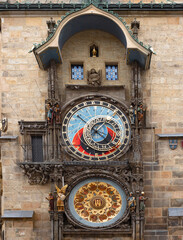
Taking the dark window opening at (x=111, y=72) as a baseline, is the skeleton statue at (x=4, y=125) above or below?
below

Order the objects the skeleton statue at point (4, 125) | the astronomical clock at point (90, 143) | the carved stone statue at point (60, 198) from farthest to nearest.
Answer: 1. the skeleton statue at point (4, 125)
2. the astronomical clock at point (90, 143)
3. the carved stone statue at point (60, 198)

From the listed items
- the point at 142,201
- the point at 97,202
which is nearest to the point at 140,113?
the point at 142,201

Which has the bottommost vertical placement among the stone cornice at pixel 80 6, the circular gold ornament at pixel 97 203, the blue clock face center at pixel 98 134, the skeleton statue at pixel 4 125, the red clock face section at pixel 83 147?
the circular gold ornament at pixel 97 203

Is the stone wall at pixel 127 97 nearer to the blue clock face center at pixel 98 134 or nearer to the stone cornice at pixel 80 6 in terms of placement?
the stone cornice at pixel 80 6

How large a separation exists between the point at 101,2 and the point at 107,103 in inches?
119

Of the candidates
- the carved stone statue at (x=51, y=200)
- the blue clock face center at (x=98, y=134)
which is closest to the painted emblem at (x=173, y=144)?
the blue clock face center at (x=98, y=134)

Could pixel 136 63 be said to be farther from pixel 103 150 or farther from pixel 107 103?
pixel 103 150

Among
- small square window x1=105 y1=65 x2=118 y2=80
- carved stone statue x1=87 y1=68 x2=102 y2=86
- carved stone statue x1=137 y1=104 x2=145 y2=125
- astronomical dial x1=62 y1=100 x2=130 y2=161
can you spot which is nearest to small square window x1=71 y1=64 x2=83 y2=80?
carved stone statue x1=87 y1=68 x2=102 y2=86

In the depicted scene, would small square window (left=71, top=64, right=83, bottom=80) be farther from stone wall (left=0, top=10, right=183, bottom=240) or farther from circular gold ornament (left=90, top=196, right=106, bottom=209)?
circular gold ornament (left=90, top=196, right=106, bottom=209)

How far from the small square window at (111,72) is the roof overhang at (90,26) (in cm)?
51

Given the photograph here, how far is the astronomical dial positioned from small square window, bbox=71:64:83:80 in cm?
Result: 84

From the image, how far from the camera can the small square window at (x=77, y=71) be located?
13891 mm

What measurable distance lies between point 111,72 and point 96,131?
183cm

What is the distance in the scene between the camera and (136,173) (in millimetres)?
12789
